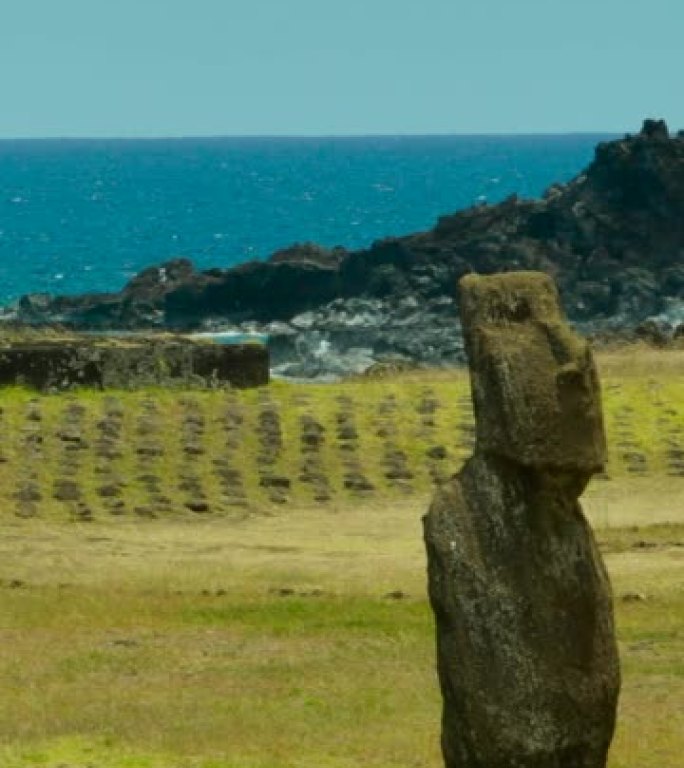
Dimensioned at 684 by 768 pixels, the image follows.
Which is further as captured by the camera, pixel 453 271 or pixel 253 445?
pixel 453 271

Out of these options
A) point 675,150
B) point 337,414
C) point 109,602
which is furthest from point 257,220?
point 109,602

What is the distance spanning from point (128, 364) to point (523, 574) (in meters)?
20.6

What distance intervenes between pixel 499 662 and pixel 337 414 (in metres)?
19.5

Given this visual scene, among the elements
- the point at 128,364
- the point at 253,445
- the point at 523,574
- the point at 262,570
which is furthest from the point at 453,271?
the point at 523,574

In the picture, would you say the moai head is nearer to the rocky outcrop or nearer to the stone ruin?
the stone ruin

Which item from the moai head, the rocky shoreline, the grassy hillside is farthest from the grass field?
the rocky shoreline

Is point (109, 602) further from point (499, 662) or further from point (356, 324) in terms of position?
point (356, 324)

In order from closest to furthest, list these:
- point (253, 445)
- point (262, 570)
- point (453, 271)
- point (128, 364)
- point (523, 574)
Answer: point (523, 574), point (262, 570), point (253, 445), point (128, 364), point (453, 271)

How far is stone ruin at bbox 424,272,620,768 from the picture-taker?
11.0m

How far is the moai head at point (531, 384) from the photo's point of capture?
10.9 m

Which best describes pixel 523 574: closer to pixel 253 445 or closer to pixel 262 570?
pixel 262 570

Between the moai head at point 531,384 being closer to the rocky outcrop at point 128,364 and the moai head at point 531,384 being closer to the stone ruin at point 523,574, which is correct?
the stone ruin at point 523,574

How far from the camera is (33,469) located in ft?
89.8

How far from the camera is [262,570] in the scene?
73.7ft
